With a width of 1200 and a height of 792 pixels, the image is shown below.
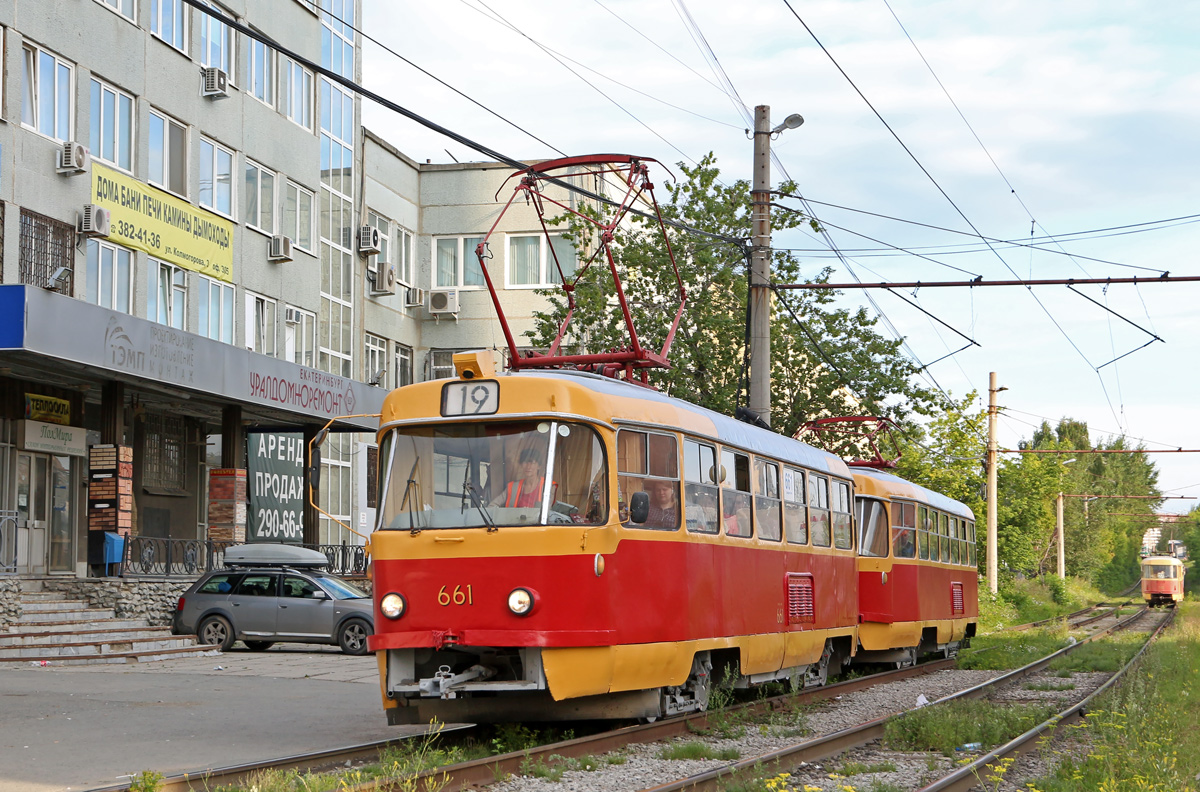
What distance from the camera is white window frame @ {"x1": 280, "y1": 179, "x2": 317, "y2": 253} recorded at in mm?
32250

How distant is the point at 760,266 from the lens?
768 inches

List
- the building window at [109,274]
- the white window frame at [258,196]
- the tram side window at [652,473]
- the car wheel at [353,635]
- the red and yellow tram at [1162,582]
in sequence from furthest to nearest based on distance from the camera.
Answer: the red and yellow tram at [1162,582] < the white window frame at [258,196] < the building window at [109,274] < the car wheel at [353,635] < the tram side window at [652,473]

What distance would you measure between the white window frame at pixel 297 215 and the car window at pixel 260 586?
470 inches

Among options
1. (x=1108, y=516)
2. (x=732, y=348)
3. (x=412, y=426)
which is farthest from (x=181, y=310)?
(x=1108, y=516)

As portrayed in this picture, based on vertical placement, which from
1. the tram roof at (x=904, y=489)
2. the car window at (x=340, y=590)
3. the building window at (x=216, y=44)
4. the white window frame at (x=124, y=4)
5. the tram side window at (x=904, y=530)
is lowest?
the car window at (x=340, y=590)

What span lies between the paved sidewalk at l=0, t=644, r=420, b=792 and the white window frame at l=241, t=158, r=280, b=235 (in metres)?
13.4

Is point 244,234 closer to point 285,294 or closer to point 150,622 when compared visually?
point 285,294

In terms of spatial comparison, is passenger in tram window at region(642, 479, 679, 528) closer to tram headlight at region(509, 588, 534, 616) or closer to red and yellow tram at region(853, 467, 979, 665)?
tram headlight at region(509, 588, 534, 616)

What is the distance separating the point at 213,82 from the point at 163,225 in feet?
11.3

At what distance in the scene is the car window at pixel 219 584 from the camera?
73.5ft

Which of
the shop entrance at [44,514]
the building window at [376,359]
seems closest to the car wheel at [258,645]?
the shop entrance at [44,514]

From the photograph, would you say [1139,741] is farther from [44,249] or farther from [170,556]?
[44,249]

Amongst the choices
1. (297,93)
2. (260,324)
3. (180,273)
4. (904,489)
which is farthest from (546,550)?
(297,93)

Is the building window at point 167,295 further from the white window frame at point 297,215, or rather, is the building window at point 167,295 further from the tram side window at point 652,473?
the tram side window at point 652,473
